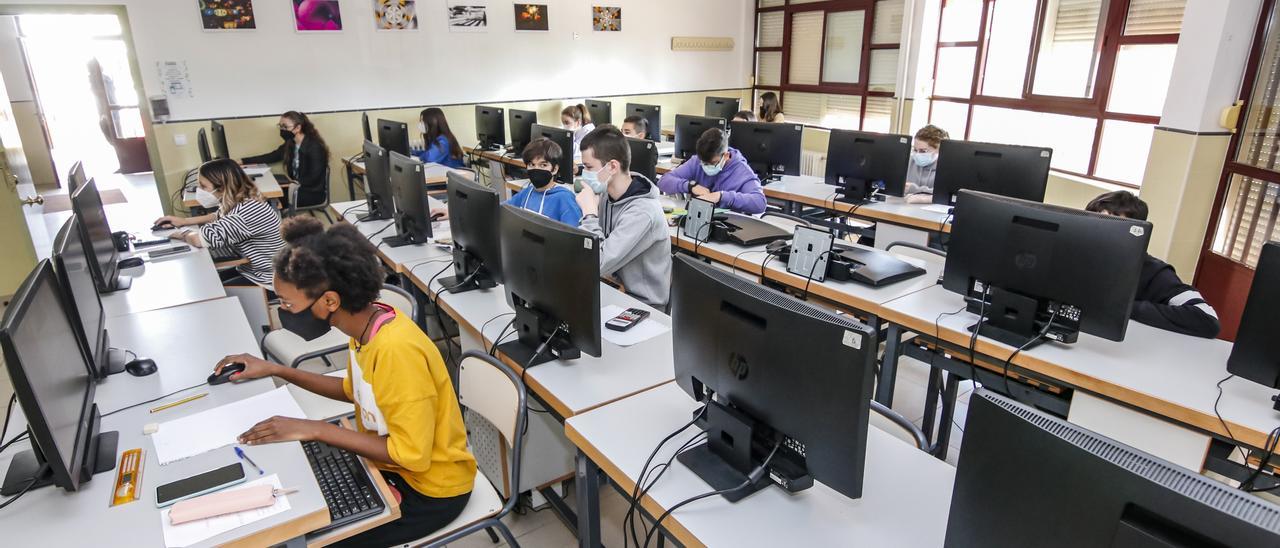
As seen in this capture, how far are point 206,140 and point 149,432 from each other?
480cm

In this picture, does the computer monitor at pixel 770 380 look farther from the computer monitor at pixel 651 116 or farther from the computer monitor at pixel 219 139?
the computer monitor at pixel 219 139

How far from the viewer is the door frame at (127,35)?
5.07 meters

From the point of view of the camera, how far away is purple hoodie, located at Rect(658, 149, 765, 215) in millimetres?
3891

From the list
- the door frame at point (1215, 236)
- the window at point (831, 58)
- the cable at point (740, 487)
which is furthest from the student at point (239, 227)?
the window at point (831, 58)

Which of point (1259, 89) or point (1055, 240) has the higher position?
point (1259, 89)

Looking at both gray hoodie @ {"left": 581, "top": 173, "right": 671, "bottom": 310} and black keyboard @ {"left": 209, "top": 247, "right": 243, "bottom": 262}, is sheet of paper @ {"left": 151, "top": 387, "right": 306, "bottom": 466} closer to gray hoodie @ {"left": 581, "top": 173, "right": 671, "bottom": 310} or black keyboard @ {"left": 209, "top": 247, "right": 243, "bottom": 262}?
gray hoodie @ {"left": 581, "top": 173, "right": 671, "bottom": 310}

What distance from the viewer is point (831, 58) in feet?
25.1

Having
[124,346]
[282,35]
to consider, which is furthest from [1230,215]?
[282,35]

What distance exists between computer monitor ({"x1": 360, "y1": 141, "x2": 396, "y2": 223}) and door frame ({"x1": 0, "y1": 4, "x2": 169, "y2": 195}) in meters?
3.15

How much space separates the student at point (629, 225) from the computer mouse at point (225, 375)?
124 centimetres

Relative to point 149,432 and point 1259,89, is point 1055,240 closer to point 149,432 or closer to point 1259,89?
point 149,432

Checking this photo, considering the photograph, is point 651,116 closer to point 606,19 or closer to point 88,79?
point 606,19

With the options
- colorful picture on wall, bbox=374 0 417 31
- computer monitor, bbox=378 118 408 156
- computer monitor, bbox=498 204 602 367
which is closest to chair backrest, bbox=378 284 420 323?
computer monitor, bbox=498 204 602 367

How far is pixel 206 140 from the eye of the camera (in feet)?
18.0
